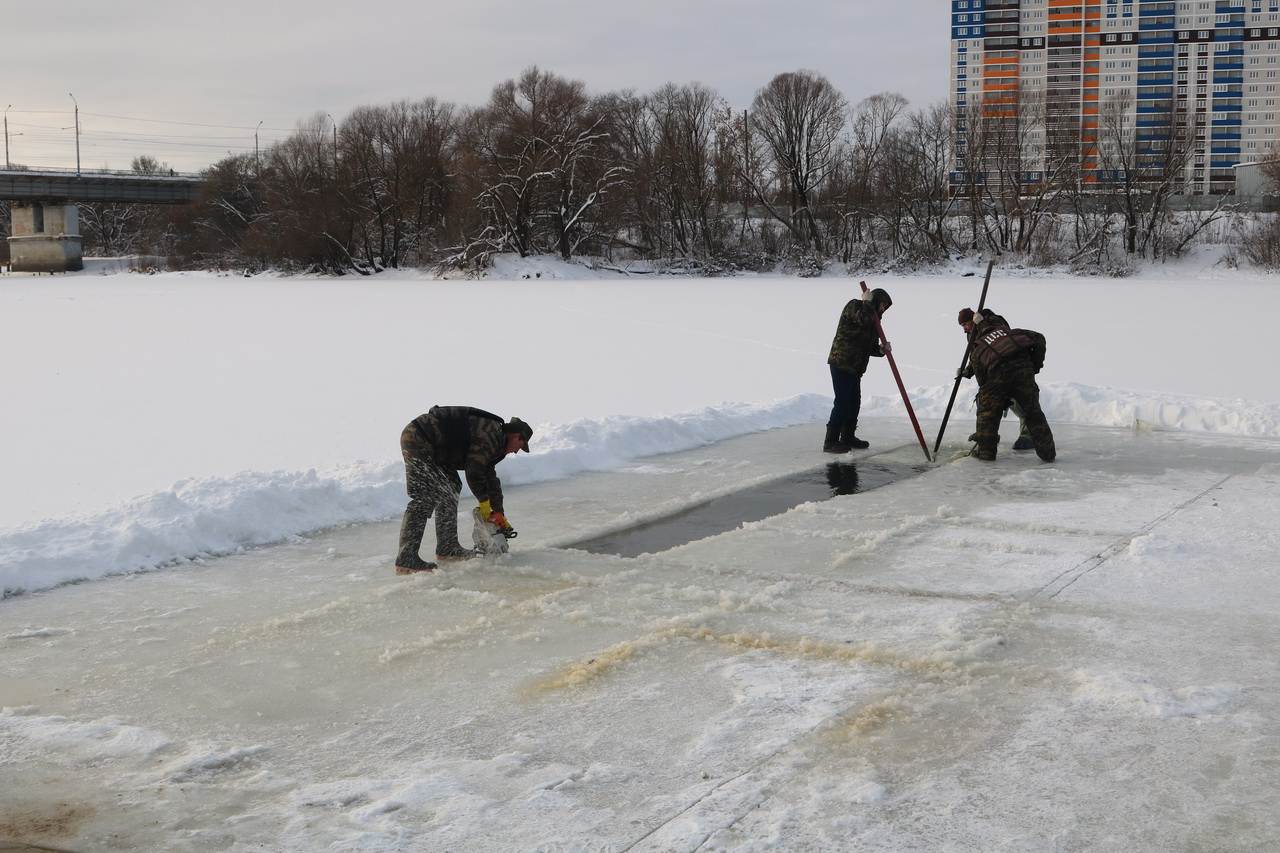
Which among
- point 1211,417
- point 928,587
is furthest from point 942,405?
point 928,587

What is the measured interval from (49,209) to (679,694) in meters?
Answer: 83.4

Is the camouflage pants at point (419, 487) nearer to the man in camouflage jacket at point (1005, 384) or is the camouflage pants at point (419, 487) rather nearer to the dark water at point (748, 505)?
the dark water at point (748, 505)

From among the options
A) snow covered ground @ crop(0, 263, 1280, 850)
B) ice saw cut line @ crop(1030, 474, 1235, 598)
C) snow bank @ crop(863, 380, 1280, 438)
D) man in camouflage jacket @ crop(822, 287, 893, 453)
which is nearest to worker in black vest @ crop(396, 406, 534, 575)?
snow covered ground @ crop(0, 263, 1280, 850)

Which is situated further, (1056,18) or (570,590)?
(1056,18)

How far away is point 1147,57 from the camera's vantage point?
83.4 m

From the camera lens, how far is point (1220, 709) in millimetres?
4602

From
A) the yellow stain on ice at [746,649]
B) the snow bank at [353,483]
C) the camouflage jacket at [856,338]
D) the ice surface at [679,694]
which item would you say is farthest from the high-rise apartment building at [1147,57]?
the yellow stain on ice at [746,649]

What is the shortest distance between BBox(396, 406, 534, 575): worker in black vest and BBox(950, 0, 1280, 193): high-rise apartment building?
77.5 metres

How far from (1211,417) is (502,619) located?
28.0 feet

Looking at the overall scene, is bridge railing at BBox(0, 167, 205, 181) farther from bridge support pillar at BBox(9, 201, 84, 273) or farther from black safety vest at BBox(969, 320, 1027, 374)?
black safety vest at BBox(969, 320, 1027, 374)

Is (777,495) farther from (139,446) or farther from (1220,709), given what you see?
(139,446)

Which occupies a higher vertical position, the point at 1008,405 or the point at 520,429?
the point at 520,429

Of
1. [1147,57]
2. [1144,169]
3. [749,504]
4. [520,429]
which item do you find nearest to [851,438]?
[749,504]

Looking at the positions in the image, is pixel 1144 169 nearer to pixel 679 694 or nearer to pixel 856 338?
pixel 856 338
